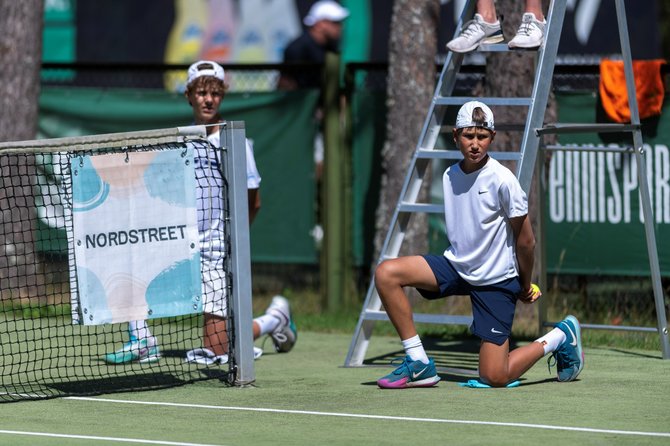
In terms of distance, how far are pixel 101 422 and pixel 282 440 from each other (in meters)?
1.09

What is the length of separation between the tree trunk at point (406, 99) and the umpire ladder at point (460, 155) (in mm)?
2632

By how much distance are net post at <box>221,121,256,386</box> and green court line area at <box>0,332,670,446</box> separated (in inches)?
6.6

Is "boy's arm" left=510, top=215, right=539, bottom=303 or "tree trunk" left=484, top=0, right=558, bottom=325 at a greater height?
"tree trunk" left=484, top=0, right=558, bottom=325

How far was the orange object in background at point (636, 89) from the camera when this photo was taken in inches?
441

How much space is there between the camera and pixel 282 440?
6.57 metres

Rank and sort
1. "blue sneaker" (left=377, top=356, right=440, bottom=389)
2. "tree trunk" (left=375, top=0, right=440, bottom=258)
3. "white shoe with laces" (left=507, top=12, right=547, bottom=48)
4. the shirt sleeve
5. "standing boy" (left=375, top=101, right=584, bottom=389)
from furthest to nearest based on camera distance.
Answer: "tree trunk" (left=375, top=0, right=440, bottom=258) → "white shoe with laces" (left=507, top=12, right=547, bottom=48) → "blue sneaker" (left=377, top=356, right=440, bottom=389) → "standing boy" (left=375, top=101, right=584, bottom=389) → the shirt sleeve

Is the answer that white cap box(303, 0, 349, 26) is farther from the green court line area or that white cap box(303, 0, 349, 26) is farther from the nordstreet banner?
the nordstreet banner

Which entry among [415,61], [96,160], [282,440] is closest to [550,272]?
[415,61]

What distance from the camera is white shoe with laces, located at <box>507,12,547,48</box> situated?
880 centimetres

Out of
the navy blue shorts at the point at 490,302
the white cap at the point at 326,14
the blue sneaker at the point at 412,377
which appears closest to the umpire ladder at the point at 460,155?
the navy blue shorts at the point at 490,302

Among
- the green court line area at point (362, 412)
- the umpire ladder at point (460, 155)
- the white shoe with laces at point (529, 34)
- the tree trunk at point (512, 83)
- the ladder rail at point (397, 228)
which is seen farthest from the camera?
the tree trunk at point (512, 83)

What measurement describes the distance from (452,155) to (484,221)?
83cm

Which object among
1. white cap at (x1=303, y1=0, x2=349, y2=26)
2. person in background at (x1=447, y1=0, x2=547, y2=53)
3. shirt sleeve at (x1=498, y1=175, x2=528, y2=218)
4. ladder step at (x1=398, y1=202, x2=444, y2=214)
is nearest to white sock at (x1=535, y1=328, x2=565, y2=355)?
shirt sleeve at (x1=498, y1=175, x2=528, y2=218)

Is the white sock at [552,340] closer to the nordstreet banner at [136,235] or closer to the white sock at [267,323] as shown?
the nordstreet banner at [136,235]
